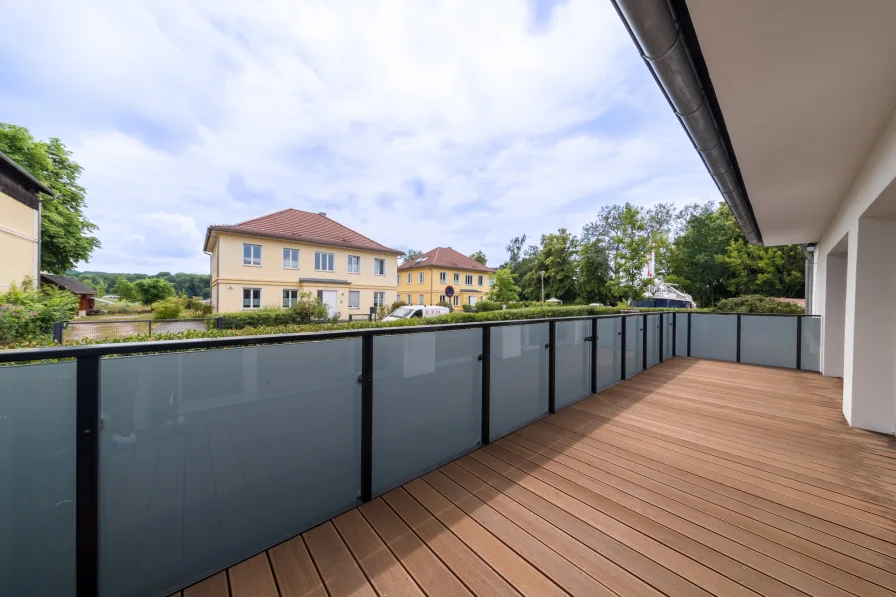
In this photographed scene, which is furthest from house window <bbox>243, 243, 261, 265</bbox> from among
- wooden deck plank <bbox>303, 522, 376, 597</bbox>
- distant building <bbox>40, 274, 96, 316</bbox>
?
wooden deck plank <bbox>303, 522, 376, 597</bbox>

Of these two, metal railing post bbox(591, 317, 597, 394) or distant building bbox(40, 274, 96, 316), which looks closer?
metal railing post bbox(591, 317, 597, 394)

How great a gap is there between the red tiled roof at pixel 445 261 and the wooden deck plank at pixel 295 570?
1203 inches

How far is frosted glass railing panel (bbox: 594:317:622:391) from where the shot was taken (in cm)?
477

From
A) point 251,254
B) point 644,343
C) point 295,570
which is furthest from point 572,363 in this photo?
point 251,254

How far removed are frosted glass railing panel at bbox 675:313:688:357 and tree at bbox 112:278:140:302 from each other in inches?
2131

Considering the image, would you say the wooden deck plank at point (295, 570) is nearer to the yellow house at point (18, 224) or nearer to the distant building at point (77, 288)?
the yellow house at point (18, 224)

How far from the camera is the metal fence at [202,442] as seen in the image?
48.1 inches

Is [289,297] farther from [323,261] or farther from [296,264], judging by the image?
[323,261]

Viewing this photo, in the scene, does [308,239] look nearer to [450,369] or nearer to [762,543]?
[450,369]

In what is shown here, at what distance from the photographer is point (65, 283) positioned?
2516 cm

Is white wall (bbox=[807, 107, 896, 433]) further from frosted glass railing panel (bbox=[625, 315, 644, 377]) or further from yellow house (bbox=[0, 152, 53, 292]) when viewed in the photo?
yellow house (bbox=[0, 152, 53, 292])

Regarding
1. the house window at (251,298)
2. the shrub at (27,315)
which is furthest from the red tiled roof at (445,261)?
the shrub at (27,315)

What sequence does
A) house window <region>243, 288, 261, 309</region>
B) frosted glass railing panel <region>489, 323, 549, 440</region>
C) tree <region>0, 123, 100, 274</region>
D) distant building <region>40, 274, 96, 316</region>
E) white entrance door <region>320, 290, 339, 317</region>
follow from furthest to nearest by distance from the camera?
distant building <region>40, 274, 96, 316</region> < white entrance door <region>320, 290, 339, 317</region> < house window <region>243, 288, 261, 309</region> < tree <region>0, 123, 100, 274</region> < frosted glass railing panel <region>489, 323, 549, 440</region>

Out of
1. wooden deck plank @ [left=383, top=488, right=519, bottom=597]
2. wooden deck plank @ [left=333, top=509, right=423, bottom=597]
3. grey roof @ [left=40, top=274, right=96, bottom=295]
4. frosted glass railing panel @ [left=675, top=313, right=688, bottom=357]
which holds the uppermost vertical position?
grey roof @ [left=40, top=274, right=96, bottom=295]
